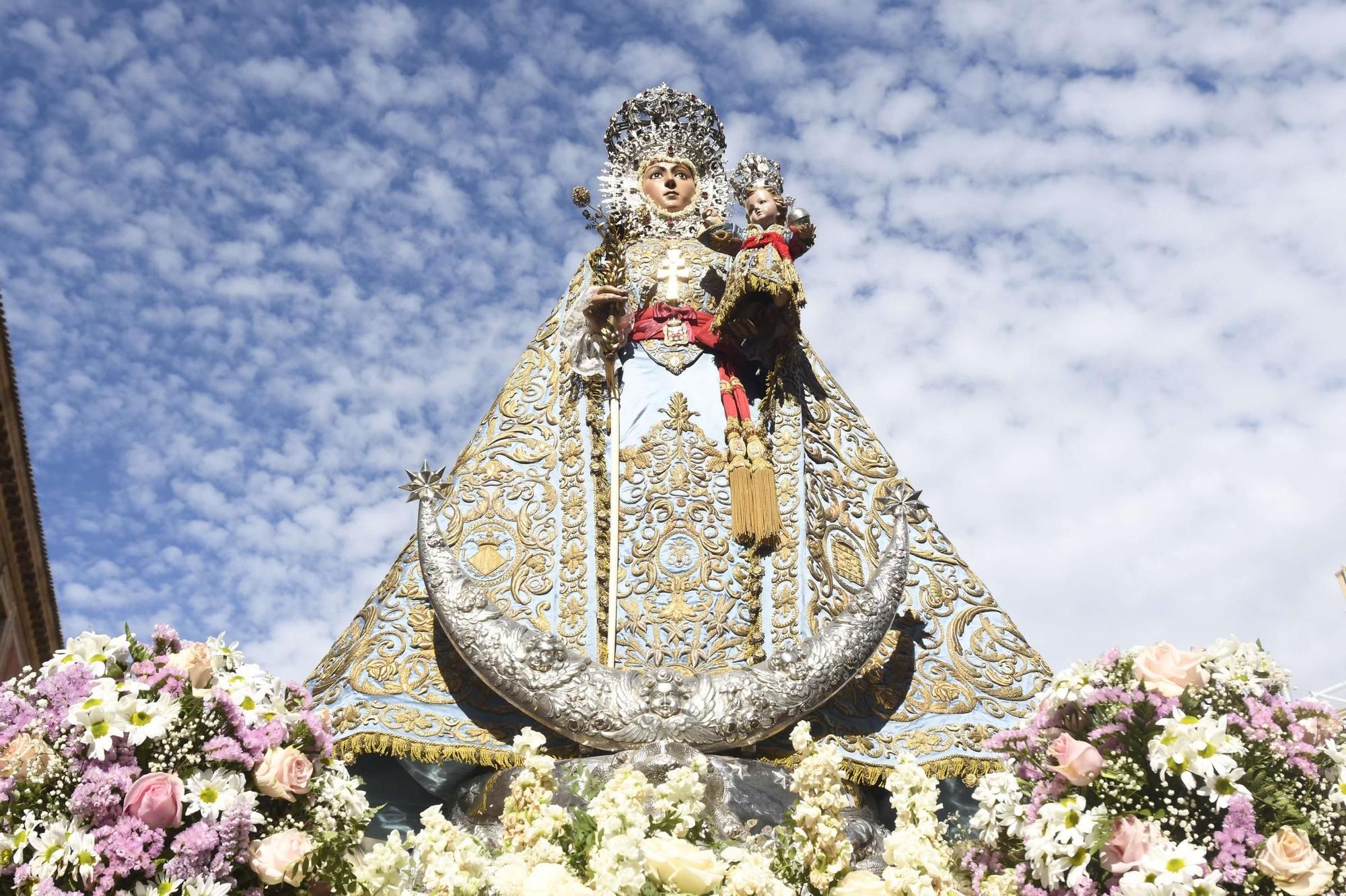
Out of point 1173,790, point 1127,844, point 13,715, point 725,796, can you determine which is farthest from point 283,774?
point 1173,790

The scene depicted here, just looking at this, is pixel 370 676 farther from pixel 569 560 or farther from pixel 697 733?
pixel 697 733

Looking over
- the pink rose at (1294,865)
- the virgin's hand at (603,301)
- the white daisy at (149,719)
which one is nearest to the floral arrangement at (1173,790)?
the pink rose at (1294,865)

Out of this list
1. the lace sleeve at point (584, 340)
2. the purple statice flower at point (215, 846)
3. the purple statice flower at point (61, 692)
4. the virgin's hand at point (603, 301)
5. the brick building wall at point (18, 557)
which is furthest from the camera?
the brick building wall at point (18, 557)

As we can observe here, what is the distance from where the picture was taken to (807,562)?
7699 millimetres

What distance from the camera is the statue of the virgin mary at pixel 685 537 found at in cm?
713

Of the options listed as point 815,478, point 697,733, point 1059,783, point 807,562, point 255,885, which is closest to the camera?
point 255,885

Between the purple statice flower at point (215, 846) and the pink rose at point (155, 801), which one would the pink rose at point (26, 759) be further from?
the purple statice flower at point (215, 846)

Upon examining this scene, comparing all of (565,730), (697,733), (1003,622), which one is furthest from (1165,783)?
(1003,622)

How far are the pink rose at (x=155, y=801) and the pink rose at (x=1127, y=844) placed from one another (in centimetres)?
296

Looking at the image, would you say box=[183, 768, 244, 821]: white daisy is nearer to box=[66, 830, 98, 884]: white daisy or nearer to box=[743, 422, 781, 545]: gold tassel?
box=[66, 830, 98, 884]: white daisy

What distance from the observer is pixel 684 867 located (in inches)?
118

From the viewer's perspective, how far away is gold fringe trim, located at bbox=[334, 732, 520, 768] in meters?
6.71

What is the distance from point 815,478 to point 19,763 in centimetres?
540

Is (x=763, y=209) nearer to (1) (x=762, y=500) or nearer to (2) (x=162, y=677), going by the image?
(1) (x=762, y=500)
